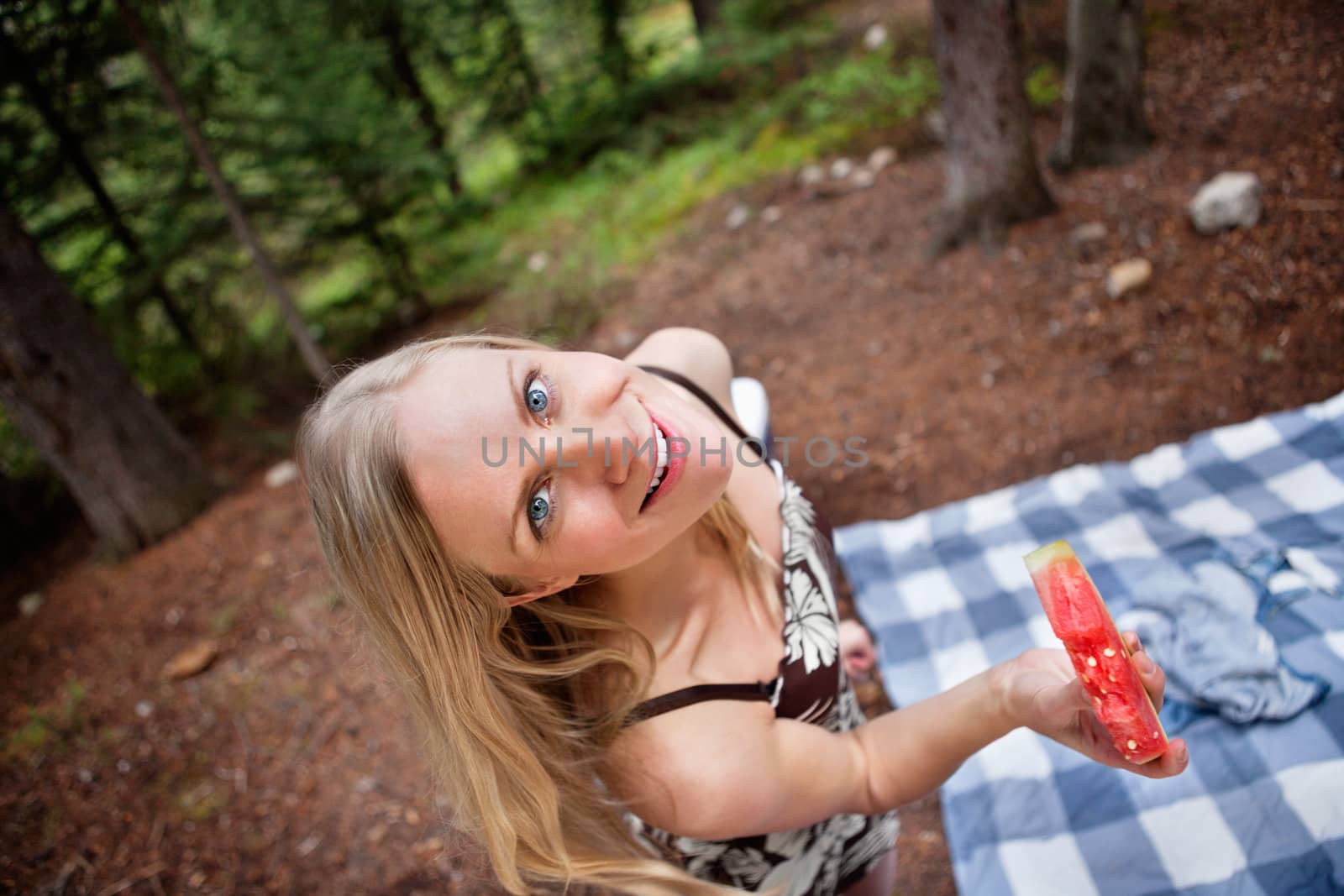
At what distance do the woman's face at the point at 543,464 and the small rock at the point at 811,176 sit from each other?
523 cm

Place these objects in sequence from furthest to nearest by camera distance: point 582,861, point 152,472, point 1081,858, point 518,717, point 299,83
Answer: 1. point 299,83
2. point 152,472
3. point 1081,858
4. point 582,861
5. point 518,717

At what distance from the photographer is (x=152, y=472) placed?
4793mm

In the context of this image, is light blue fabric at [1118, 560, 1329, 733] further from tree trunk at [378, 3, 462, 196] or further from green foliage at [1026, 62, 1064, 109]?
tree trunk at [378, 3, 462, 196]

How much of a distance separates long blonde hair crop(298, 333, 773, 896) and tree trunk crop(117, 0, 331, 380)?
2.87 metres

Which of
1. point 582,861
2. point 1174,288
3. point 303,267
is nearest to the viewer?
point 582,861

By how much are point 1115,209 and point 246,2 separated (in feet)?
24.2

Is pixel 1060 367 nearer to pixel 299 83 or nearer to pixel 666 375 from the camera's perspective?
pixel 666 375

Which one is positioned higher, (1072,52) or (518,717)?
(1072,52)

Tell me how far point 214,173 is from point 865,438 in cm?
446

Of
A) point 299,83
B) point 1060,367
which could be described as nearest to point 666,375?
point 1060,367

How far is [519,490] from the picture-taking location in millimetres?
1288

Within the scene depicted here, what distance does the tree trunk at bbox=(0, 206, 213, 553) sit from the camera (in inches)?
165

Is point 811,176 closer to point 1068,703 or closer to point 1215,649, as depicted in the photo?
point 1215,649

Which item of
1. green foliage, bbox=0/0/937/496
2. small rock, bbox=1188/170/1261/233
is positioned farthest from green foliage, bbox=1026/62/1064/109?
small rock, bbox=1188/170/1261/233
